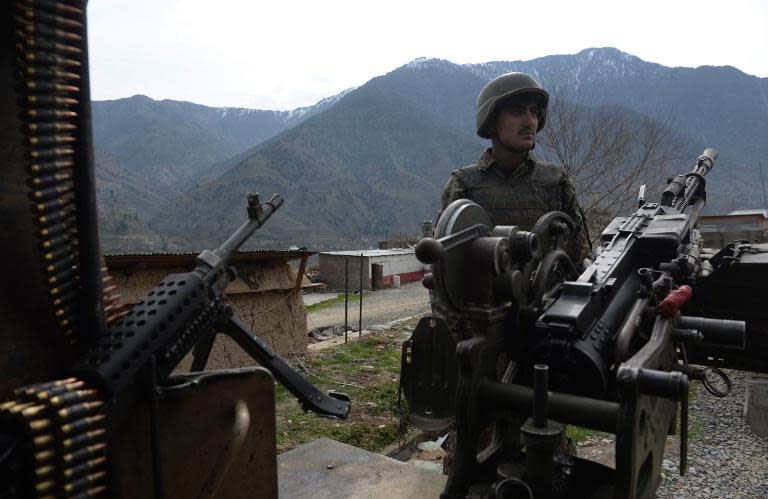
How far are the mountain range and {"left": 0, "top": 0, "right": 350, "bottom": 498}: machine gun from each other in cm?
3998

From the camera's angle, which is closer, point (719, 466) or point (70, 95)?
point (70, 95)

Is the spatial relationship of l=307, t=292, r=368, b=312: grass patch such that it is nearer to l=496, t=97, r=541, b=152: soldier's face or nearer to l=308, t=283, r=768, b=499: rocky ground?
l=308, t=283, r=768, b=499: rocky ground

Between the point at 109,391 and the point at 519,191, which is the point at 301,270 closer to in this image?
the point at 519,191

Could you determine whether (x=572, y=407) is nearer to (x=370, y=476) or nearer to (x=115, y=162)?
(x=370, y=476)

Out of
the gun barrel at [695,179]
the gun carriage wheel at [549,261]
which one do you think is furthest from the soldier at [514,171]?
the gun barrel at [695,179]

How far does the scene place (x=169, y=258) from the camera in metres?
8.00

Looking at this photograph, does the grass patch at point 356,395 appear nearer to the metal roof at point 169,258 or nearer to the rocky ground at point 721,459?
the metal roof at point 169,258

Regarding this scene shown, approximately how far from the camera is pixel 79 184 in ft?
5.89

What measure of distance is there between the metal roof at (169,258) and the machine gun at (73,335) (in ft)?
16.1

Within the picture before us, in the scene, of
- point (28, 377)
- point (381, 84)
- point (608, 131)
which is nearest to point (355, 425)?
point (28, 377)

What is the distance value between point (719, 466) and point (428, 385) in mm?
4316

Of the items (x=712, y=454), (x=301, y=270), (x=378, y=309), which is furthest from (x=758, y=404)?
(x=378, y=309)

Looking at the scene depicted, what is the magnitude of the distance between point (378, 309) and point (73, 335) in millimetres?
15432

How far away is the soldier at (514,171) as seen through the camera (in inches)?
142
